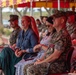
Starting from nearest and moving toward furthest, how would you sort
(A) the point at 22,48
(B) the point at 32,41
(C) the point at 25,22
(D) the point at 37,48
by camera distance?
(D) the point at 37,48, (B) the point at 32,41, (C) the point at 25,22, (A) the point at 22,48

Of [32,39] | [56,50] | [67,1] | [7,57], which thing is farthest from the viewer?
[67,1]

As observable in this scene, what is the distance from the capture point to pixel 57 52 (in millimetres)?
4082

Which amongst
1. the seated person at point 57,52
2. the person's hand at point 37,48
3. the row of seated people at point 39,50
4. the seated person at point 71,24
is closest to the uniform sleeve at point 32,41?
the row of seated people at point 39,50

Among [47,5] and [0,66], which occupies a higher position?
[47,5]

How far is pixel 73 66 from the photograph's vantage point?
14.0 feet

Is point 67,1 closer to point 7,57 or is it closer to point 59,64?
point 7,57

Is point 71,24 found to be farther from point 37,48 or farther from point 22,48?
point 37,48

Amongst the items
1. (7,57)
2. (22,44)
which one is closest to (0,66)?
(7,57)

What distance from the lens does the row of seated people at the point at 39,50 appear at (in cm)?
414

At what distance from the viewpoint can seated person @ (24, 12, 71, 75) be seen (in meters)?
4.10

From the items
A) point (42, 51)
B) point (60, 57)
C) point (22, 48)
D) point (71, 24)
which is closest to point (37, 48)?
point (42, 51)

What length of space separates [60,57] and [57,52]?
10 cm

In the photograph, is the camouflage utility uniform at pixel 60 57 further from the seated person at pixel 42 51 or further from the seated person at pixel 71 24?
the seated person at pixel 71 24

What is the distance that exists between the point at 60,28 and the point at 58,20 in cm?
12
